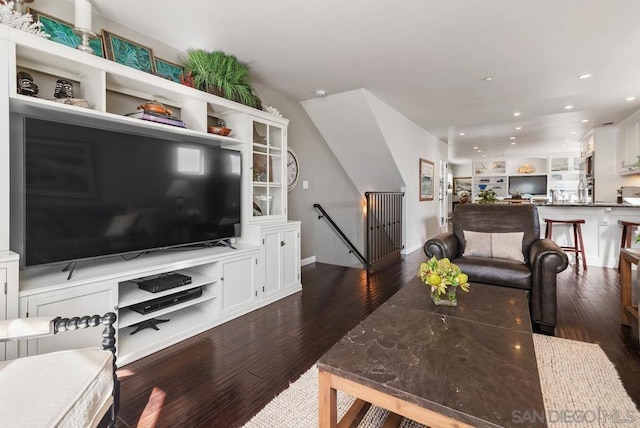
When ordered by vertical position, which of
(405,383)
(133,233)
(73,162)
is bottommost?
(405,383)

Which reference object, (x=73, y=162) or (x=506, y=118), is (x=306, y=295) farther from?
(x=506, y=118)

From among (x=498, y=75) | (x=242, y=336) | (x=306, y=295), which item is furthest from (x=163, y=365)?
(x=498, y=75)

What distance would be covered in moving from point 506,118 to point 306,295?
4.91 metres

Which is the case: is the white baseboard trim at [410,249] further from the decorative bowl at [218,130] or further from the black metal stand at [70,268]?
the black metal stand at [70,268]

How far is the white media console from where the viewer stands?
63.9 inches

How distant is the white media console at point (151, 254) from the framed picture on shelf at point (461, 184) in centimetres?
1208

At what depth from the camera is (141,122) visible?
87.0 inches

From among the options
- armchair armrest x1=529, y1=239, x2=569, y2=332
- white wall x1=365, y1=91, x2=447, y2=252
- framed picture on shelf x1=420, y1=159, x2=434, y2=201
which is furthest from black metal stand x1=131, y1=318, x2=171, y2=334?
framed picture on shelf x1=420, y1=159, x2=434, y2=201

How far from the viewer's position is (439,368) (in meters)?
1.15

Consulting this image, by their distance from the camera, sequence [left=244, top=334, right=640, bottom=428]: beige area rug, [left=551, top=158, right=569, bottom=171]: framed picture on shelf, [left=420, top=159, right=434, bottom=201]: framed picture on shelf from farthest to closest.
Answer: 1. [left=551, top=158, right=569, bottom=171]: framed picture on shelf
2. [left=420, top=159, right=434, bottom=201]: framed picture on shelf
3. [left=244, top=334, right=640, bottom=428]: beige area rug

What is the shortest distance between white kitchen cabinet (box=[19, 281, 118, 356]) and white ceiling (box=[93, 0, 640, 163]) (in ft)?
6.74

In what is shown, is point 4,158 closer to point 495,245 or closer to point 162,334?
point 162,334

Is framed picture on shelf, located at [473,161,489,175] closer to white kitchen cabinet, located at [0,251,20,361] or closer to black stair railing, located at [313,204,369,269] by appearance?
black stair railing, located at [313,204,369,269]

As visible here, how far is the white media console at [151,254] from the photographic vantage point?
1.62 m
